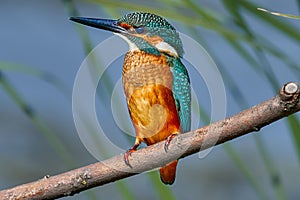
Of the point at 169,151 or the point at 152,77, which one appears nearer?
the point at 169,151

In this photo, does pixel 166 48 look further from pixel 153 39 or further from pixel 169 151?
pixel 169 151

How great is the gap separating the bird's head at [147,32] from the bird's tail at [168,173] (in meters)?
0.10

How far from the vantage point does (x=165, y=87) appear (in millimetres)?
718

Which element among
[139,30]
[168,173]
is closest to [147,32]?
[139,30]

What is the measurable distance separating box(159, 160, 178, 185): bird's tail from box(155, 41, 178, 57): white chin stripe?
101mm

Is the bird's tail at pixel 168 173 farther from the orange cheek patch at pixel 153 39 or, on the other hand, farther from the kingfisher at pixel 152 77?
the orange cheek patch at pixel 153 39

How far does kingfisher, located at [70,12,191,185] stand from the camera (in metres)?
0.69

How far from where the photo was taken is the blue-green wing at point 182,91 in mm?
718

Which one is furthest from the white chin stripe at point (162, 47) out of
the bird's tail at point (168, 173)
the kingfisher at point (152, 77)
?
the bird's tail at point (168, 173)

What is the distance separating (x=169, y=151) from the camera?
0.60 m

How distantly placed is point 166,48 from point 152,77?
1.2 inches

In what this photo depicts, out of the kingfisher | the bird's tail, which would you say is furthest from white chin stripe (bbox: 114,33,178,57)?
the bird's tail

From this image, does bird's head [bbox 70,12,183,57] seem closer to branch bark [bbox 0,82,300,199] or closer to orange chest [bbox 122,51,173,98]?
orange chest [bbox 122,51,173,98]

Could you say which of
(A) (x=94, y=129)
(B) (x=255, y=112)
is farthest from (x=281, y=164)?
(B) (x=255, y=112)
